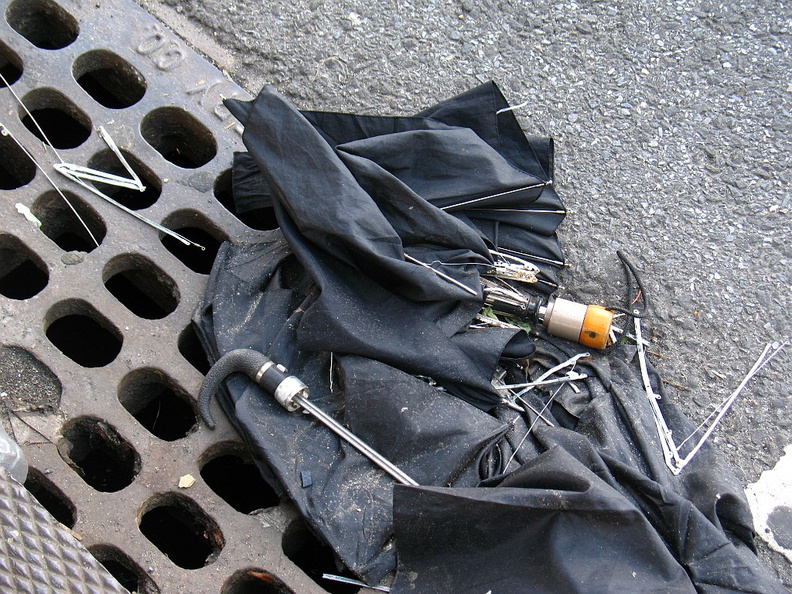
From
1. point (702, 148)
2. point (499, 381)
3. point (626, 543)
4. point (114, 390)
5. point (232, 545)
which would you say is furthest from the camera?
point (702, 148)

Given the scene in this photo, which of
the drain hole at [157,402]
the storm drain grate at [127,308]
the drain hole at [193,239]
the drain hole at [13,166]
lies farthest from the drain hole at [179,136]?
the drain hole at [157,402]

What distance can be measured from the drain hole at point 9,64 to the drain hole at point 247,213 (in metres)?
0.73

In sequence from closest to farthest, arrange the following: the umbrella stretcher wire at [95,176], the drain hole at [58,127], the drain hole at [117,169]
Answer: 1. the umbrella stretcher wire at [95,176]
2. the drain hole at [117,169]
3. the drain hole at [58,127]

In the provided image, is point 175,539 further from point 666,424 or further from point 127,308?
point 666,424

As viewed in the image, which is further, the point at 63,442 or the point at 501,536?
the point at 63,442

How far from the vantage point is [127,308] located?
2.26 metres

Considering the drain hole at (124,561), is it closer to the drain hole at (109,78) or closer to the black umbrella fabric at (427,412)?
the black umbrella fabric at (427,412)

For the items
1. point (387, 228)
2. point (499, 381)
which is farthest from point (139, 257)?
point (499, 381)

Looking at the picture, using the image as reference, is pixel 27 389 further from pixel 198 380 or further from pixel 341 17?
pixel 341 17

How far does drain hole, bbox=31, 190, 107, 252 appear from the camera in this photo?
88.1 inches

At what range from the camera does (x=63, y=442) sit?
1.95 meters

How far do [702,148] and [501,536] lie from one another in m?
1.56

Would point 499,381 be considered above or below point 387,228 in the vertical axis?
below

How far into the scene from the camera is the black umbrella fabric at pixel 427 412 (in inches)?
67.9
